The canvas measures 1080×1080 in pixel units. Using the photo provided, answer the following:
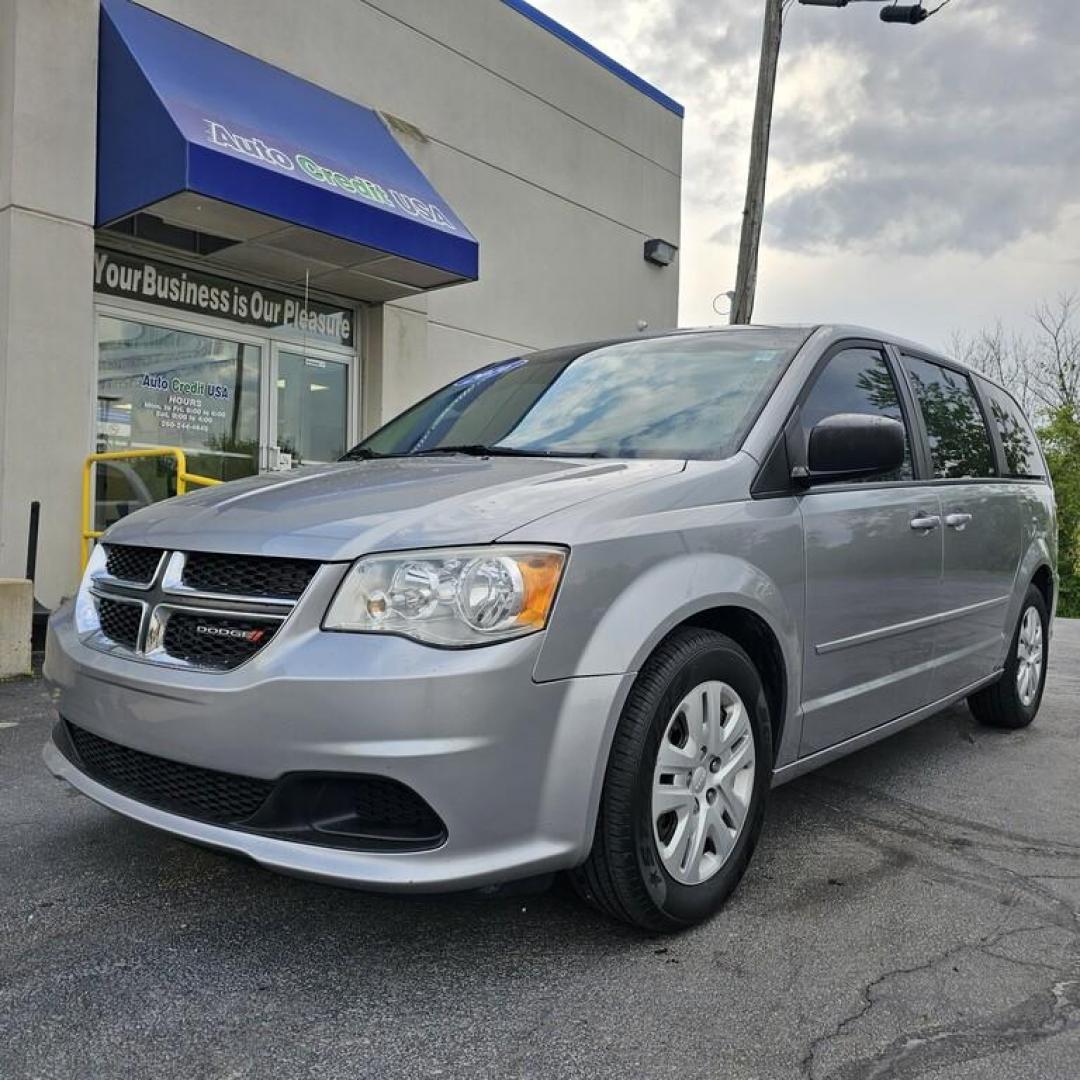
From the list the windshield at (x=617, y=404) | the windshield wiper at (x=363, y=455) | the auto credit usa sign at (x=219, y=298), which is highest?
the auto credit usa sign at (x=219, y=298)

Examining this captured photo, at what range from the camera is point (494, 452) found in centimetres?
328

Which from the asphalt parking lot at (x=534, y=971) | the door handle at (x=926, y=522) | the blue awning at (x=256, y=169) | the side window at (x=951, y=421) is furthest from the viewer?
the blue awning at (x=256, y=169)

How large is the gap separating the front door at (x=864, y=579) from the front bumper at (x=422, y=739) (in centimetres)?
103

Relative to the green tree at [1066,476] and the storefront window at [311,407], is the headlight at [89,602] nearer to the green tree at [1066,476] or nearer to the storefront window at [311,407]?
the storefront window at [311,407]

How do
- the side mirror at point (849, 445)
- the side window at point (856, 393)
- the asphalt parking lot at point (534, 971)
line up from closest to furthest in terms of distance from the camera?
the asphalt parking lot at point (534, 971), the side mirror at point (849, 445), the side window at point (856, 393)

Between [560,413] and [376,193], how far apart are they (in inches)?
212

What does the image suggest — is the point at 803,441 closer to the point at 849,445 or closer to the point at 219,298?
the point at 849,445

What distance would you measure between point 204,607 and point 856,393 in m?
2.34

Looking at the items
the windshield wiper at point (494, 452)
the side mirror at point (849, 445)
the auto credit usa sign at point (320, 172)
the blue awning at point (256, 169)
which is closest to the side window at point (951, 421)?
the side mirror at point (849, 445)

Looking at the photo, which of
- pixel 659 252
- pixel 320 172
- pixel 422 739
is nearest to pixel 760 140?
pixel 659 252

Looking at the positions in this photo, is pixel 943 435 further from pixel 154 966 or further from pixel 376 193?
pixel 376 193

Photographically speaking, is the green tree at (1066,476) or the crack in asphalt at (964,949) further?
the green tree at (1066,476)

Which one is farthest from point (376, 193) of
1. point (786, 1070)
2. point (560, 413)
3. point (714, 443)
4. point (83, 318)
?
point (786, 1070)

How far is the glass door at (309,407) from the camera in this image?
30.3 feet
